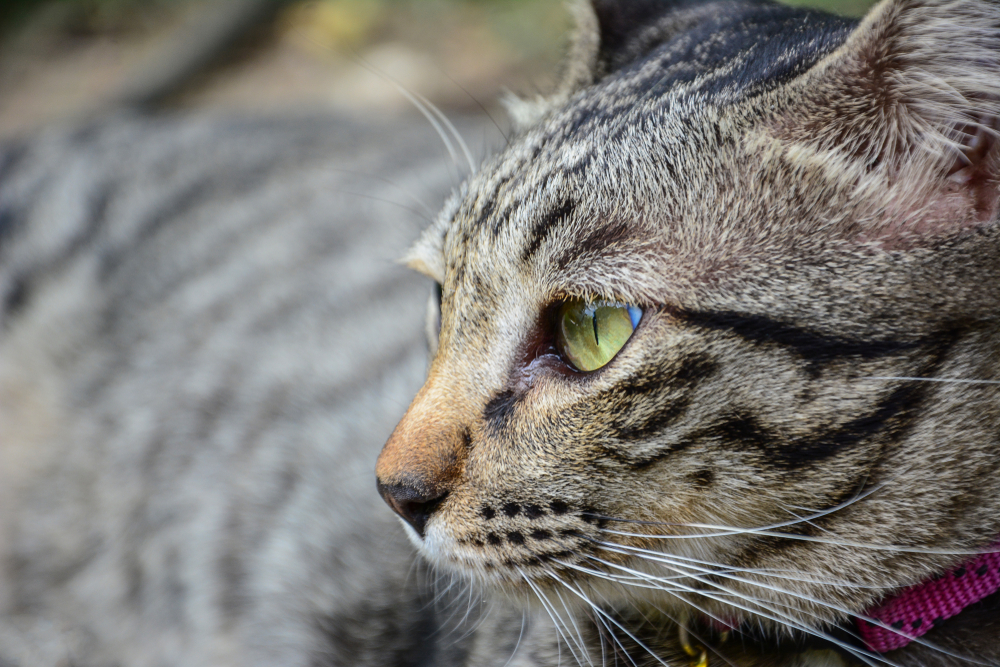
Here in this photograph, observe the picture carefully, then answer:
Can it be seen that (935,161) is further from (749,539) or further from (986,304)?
(749,539)

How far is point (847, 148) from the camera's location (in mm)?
1053

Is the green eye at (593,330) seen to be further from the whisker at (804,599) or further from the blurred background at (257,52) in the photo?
the blurred background at (257,52)

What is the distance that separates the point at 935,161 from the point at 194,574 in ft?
5.98

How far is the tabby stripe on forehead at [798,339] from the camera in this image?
3.30 ft

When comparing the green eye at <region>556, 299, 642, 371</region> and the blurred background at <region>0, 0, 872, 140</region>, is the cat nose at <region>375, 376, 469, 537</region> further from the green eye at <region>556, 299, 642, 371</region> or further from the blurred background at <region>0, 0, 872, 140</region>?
the blurred background at <region>0, 0, 872, 140</region>

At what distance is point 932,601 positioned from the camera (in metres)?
1.11

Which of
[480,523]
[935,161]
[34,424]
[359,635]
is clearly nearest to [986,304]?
[935,161]

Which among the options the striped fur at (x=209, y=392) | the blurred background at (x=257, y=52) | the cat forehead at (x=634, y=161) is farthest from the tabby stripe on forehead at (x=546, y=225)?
the blurred background at (x=257, y=52)

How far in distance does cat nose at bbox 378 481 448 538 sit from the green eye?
0.84 feet

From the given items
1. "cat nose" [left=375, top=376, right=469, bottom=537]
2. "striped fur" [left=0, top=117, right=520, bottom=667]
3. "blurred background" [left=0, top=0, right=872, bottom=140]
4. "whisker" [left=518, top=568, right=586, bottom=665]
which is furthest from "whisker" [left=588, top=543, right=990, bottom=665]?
"blurred background" [left=0, top=0, right=872, bottom=140]

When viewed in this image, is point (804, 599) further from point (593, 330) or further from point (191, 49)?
point (191, 49)

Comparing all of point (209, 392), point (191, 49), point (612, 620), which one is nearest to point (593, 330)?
point (612, 620)

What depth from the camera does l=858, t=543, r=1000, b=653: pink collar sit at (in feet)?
3.58

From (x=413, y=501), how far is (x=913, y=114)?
0.79m
